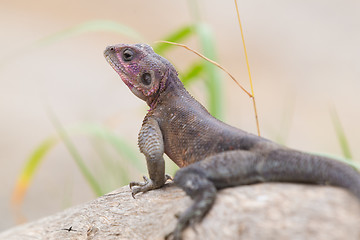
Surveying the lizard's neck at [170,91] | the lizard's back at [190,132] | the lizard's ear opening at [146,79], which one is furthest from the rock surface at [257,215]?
the lizard's ear opening at [146,79]

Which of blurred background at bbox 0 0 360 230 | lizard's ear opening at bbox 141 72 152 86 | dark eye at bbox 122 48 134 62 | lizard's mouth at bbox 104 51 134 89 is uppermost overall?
dark eye at bbox 122 48 134 62

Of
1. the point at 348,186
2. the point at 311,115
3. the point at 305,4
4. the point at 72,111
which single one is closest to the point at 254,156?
the point at 348,186

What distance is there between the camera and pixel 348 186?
2004 mm

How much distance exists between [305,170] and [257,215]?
0.28 m

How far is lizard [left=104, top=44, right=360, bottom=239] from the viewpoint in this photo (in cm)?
214

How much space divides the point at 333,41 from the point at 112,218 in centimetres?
1254

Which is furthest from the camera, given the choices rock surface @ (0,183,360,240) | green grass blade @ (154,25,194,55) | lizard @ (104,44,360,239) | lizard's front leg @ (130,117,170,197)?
green grass blade @ (154,25,194,55)

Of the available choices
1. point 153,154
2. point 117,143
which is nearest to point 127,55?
point 153,154

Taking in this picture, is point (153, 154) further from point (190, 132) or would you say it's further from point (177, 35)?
point (177, 35)

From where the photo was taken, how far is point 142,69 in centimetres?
290

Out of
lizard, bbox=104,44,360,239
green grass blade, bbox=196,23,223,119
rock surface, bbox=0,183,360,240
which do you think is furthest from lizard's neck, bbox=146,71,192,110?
green grass blade, bbox=196,23,223,119

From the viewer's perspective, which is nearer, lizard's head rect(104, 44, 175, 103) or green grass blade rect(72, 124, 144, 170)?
lizard's head rect(104, 44, 175, 103)

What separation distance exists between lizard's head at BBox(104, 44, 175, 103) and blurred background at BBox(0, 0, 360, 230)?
1596mm

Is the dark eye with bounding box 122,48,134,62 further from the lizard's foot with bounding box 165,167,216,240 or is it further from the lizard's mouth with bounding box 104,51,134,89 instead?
the lizard's foot with bounding box 165,167,216,240
